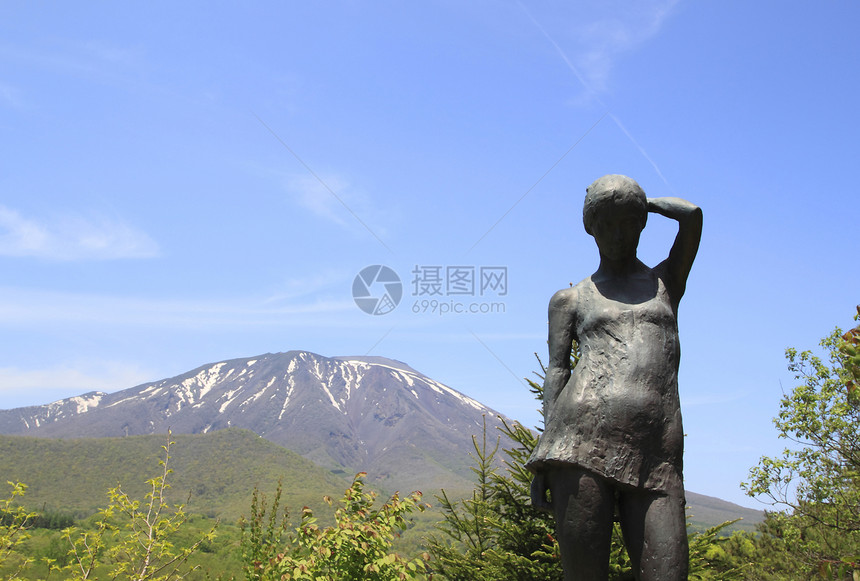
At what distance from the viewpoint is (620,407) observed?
12.2 feet

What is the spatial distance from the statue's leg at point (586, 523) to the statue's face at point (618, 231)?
1.34 metres

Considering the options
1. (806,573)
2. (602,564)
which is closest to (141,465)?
(806,573)

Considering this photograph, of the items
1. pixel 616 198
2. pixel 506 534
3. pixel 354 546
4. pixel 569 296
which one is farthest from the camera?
pixel 506 534

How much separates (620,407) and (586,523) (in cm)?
65

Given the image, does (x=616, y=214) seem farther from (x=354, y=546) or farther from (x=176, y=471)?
(x=176, y=471)

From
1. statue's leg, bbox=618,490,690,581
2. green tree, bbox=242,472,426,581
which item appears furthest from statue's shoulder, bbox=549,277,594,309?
green tree, bbox=242,472,426,581

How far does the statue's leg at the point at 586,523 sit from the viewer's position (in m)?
3.67

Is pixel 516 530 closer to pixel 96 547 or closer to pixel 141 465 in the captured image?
pixel 96 547

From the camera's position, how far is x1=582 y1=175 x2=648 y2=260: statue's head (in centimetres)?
401

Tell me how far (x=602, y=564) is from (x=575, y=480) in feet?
1.58

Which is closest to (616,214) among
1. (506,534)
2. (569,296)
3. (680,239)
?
(680,239)

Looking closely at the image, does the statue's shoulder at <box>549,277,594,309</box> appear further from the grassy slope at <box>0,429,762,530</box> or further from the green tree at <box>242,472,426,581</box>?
the grassy slope at <box>0,429,762,530</box>

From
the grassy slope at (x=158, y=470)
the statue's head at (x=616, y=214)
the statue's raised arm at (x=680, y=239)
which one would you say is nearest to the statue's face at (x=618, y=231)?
the statue's head at (x=616, y=214)

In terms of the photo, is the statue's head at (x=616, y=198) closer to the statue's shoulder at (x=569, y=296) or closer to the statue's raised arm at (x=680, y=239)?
the statue's raised arm at (x=680, y=239)
